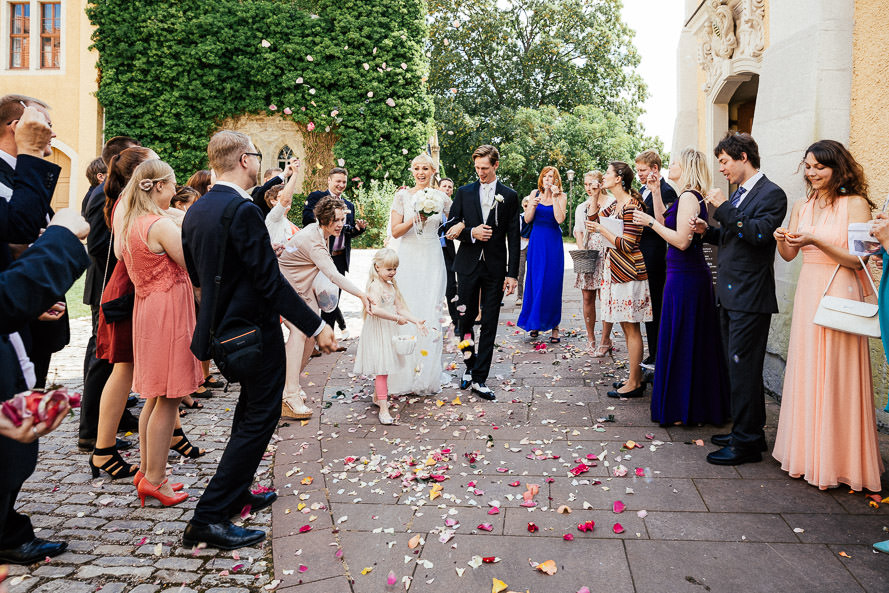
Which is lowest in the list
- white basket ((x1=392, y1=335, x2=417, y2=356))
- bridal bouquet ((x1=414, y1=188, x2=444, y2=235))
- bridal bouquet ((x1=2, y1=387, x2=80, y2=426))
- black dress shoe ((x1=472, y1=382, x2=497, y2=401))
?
black dress shoe ((x1=472, y1=382, x2=497, y2=401))

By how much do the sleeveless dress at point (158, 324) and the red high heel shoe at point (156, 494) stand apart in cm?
59

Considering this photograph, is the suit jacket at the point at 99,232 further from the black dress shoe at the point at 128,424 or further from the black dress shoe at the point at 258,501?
the black dress shoe at the point at 258,501

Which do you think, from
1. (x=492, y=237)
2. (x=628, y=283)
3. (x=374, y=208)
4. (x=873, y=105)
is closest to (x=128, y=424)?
(x=492, y=237)

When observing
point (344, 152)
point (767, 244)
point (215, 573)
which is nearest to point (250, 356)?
point (215, 573)

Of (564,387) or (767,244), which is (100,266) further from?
(767,244)

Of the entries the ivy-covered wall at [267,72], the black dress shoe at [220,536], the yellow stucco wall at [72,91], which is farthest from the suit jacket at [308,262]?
the yellow stucco wall at [72,91]

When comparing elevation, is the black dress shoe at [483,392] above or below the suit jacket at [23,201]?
below

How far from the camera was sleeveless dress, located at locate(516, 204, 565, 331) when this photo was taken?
A: 8.67 meters

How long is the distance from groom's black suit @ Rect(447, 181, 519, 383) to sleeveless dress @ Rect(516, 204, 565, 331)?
2.31 metres

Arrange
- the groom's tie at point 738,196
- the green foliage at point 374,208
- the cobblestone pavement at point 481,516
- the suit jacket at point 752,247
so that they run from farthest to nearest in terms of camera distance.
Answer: the green foliage at point 374,208
the groom's tie at point 738,196
the suit jacket at point 752,247
the cobblestone pavement at point 481,516

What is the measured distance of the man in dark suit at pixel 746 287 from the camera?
4.38 meters

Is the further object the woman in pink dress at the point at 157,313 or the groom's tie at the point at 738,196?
the groom's tie at the point at 738,196

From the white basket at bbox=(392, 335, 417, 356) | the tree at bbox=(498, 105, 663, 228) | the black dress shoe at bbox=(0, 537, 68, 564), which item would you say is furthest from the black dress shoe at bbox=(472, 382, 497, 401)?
the tree at bbox=(498, 105, 663, 228)

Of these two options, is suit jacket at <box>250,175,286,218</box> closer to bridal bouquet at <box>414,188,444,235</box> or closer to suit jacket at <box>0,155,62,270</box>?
bridal bouquet at <box>414,188,444,235</box>
